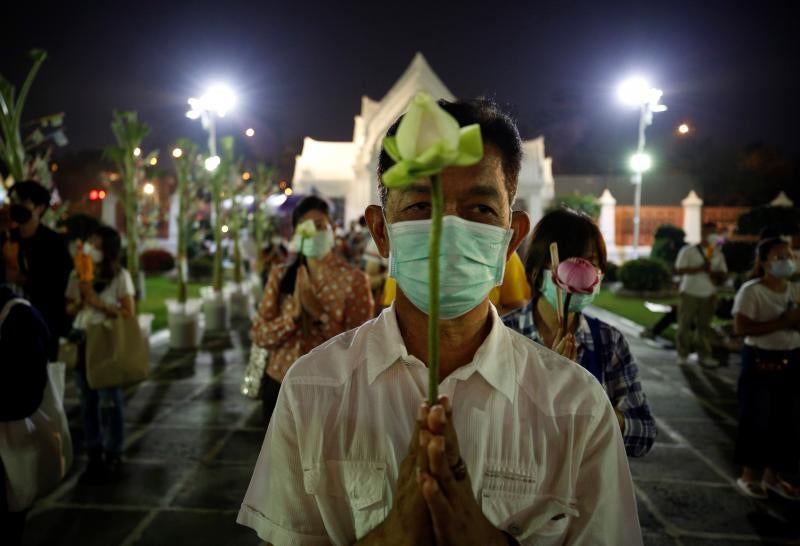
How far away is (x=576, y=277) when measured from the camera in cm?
222

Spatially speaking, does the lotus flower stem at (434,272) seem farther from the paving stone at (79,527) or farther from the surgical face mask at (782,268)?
the surgical face mask at (782,268)

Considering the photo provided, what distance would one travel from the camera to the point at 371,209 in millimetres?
1571

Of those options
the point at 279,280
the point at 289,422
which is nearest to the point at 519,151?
the point at 289,422

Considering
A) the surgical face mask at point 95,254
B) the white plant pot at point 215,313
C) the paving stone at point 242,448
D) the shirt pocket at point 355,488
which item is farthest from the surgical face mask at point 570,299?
the white plant pot at point 215,313

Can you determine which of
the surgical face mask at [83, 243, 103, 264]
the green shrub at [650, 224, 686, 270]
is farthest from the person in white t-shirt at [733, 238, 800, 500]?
the green shrub at [650, 224, 686, 270]

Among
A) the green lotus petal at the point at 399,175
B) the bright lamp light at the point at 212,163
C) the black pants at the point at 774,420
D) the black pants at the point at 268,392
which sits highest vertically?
the bright lamp light at the point at 212,163

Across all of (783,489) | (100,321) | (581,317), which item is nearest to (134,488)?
(100,321)

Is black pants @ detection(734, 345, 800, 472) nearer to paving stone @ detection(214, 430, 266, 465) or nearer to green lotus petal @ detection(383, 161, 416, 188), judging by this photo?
paving stone @ detection(214, 430, 266, 465)

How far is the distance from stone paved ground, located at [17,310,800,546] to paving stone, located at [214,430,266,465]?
1 cm

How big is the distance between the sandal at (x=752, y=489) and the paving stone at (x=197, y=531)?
3615 millimetres

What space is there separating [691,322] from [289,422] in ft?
29.2

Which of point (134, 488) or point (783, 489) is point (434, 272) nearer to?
point (134, 488)

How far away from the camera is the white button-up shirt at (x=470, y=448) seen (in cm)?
136

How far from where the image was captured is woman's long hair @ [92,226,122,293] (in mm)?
5000
